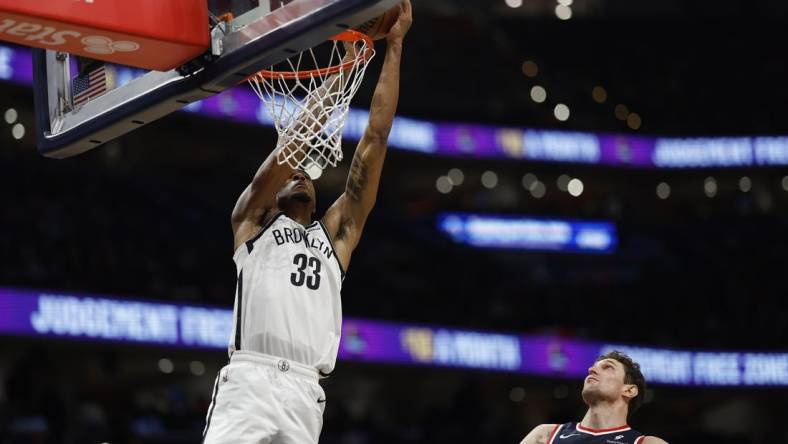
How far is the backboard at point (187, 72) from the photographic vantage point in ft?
12.5

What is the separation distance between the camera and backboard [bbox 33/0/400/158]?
3803 millimetres

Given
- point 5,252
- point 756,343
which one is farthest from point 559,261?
point 5,252

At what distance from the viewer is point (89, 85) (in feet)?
15.0

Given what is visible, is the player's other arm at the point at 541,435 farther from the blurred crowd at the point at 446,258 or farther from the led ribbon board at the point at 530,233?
the led ribbon board at the point at 530,233

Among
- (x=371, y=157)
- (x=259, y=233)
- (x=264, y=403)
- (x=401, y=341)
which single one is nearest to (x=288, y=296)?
(x=259, y=233)

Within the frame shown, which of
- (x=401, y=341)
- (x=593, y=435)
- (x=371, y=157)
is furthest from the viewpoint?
(x=401, y=341)

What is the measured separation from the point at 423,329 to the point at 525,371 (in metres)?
2.11

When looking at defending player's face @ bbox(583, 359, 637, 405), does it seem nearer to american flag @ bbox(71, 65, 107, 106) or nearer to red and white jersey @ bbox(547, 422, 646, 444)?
red and white jersey @ bbox(547, 422, 646, 444)

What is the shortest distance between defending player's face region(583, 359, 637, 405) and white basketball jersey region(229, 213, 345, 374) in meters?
1.36

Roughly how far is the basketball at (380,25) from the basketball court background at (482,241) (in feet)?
26.9

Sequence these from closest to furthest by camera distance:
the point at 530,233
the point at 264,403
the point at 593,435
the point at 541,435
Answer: the point at 264,403 < the point at 593,435 < the point at 541,435 < the point at 530,233

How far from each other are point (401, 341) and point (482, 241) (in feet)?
27.1

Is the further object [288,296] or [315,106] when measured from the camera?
[315,106]

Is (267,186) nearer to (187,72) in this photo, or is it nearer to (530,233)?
(187,72)
